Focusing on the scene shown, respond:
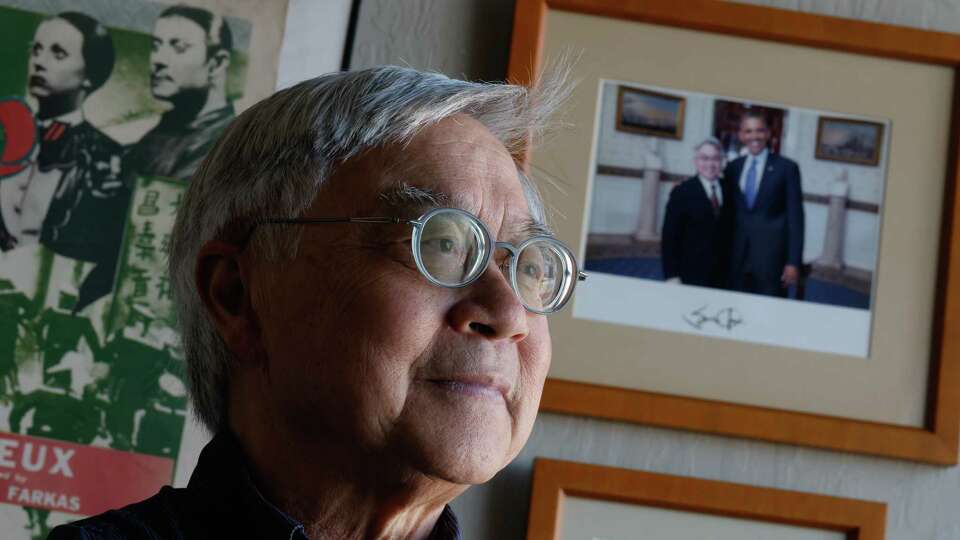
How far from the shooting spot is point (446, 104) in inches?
32.1

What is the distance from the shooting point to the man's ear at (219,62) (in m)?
1.14

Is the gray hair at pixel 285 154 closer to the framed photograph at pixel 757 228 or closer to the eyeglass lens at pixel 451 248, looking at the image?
the eyeglass lens at pixel 451 248

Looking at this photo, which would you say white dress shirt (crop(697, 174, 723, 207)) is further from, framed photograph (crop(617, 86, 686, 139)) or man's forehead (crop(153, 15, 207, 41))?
man's forehead (crop(153, 15, 207, 41))

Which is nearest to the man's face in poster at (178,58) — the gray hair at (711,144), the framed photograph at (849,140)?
the gray hair at (711,144)

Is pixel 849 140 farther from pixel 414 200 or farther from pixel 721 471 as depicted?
pixel 414 200

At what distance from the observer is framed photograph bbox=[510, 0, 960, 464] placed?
3.53 ft

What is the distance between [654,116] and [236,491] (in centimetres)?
57

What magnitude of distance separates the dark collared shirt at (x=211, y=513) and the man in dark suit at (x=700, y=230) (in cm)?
49

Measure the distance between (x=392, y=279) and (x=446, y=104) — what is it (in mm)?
151

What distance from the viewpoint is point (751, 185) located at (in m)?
1.10

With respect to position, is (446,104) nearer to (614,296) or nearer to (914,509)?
(614,296)

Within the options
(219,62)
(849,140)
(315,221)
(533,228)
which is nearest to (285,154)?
(315,221)

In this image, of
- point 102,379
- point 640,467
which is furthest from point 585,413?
point 102,379

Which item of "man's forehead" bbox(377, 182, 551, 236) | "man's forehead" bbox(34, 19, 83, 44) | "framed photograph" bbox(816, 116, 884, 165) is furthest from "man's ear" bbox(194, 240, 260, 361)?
"framed photograph" bbox(816, 116, 884, 165)
